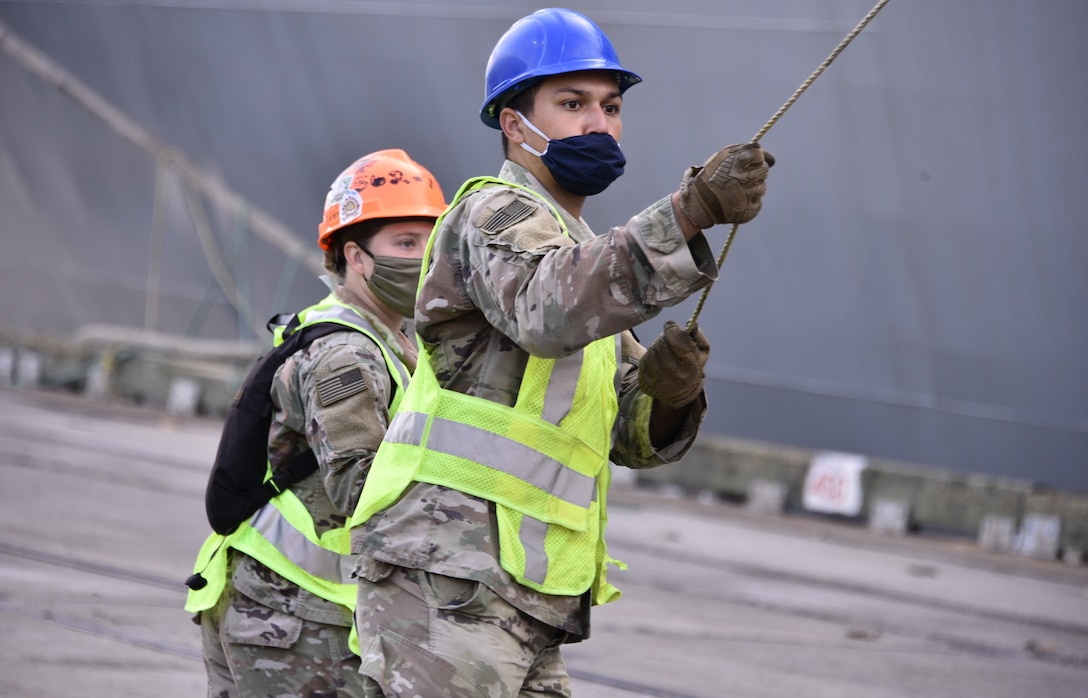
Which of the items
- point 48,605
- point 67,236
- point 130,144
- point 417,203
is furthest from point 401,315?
point 67,236

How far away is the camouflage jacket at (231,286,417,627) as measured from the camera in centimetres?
313

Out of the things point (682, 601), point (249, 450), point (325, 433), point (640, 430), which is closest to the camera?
point (640, 430)

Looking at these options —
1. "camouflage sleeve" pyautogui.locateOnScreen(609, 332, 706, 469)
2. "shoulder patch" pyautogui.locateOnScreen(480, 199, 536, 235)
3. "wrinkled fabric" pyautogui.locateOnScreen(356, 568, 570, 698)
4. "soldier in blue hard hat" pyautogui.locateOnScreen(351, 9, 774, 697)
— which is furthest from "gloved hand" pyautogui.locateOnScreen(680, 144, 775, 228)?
"wrinkled fabric" pyautogui.locateOnScreen(356, 568, 570, 698)

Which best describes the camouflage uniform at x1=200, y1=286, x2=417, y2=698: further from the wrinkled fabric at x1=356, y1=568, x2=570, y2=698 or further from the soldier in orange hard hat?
the wrinkled fabric at x1=356, y1=568, x2=570, y2=698

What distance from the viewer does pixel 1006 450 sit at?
1127cm

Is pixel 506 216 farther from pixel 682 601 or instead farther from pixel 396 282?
pixel 682 601

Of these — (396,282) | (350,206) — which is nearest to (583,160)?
(396,282)

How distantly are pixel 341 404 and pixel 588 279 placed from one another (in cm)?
109

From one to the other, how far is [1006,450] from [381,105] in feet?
22.1

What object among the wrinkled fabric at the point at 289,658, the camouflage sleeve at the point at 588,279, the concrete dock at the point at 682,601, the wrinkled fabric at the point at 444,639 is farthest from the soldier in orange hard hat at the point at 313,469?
the concrete dock at the point at 682,601

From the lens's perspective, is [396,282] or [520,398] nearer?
[520,398]

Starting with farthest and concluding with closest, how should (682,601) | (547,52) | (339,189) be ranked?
(682,601) < (339,189) < (547,52)

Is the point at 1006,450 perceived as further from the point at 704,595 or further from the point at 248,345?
the point at 248,345

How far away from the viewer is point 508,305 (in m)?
2.38
